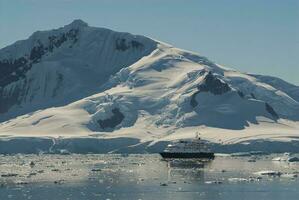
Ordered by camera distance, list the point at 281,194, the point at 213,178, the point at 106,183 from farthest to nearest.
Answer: the point at 213,178 < the point at 106,183 < the point at 281,194

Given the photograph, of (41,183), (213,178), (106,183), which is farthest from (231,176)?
(41,183)

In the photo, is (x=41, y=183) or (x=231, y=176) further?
(x=231, y=176)

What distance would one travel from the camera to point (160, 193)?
146000 millimetres

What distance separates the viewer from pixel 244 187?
521 feet

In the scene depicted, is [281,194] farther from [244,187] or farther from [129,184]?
[129,184]

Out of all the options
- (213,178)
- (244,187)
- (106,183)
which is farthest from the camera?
(213,178)

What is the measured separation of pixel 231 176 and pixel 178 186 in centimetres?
3031

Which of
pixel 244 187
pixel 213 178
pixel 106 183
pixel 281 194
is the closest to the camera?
pixel 281 194

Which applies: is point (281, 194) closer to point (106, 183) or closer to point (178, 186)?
point (178, 186)

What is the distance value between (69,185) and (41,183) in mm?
7687

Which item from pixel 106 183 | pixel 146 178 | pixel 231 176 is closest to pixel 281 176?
pixel 231 176

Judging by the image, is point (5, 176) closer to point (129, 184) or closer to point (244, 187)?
point (129, 184)

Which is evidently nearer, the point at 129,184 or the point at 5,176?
the point at 129,184

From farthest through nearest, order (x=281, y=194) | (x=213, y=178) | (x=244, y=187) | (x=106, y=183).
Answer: (x=213, y=178), (x=106, y=183), (x=244, y=187), (x=281, y=194)
